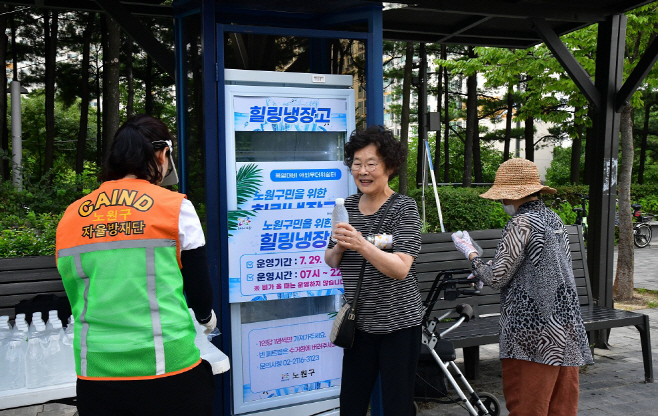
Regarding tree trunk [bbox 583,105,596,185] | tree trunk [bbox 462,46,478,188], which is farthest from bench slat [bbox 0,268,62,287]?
tree trunk [bbox 462,46,478,188]

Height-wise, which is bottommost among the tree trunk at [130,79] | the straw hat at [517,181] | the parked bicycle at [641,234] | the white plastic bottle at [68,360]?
the parked bicycle at [641,234]

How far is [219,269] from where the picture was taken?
3.67 meters

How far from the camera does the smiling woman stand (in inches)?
112

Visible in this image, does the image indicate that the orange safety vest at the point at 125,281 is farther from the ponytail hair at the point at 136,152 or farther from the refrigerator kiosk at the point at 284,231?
the refrigerator kiosk at the point at 284,231

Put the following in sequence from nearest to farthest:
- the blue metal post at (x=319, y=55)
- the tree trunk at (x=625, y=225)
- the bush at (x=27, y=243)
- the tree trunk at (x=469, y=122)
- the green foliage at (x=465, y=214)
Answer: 1. the blue metal post at (x=319, y=55)
2. the bush at (x=27, y=243)
3. the tree trunk at (x=625, y=225)
4. the green foliage at (x=465, y=214)
5. the tree trunk at (x=469, y=122)

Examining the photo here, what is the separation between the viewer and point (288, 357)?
3.94 m

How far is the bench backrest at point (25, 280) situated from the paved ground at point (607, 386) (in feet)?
3.39

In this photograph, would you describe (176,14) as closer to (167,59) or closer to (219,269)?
(167,59)

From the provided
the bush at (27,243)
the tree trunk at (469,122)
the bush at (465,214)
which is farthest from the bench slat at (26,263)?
the tree trunk at (469,122)

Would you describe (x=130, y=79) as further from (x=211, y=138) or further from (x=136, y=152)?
(x=136, y=152)

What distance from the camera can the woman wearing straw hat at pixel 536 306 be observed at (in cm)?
315

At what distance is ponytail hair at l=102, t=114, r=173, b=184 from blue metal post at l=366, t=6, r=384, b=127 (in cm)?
184

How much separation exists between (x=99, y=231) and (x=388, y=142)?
1.52 m

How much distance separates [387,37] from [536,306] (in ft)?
13.5
